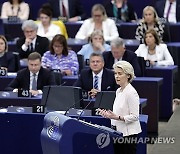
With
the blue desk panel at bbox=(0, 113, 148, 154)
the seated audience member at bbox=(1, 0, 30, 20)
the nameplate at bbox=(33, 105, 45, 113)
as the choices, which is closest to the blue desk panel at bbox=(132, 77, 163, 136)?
the nameplate at bbox=(33, 105, 45, 113)

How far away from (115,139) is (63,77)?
10.3 feet

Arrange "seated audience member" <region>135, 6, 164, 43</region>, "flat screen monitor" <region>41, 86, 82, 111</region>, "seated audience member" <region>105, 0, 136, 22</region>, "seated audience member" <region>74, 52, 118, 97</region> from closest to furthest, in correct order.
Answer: "flat screen monitor" <region>41, 86, 82, 111</region>
"seated audience member" <region>74, 52, 118, 97</region>
"seated audience member" <region>135, 6, 164, 43</region>
"seated audience member" <region>105, 0, 136, 22</region>

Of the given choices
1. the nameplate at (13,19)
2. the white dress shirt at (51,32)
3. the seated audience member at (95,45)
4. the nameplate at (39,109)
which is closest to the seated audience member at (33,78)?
the seated audience member at (95,45)

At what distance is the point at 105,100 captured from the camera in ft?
25.7

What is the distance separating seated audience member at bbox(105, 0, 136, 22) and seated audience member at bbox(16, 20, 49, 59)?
202 cm

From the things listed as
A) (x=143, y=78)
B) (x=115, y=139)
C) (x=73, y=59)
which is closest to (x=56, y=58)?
(x=73, y=59)

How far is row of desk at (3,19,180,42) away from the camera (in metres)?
12.2

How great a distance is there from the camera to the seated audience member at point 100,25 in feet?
39.8

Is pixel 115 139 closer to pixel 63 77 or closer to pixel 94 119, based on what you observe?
pixel 94 119

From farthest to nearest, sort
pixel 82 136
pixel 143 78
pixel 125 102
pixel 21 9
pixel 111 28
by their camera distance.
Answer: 1. pixel 21 9
2. pixel 111 28
3. pixel 143 78
4. pixel 82 136
5. pixel 125 102

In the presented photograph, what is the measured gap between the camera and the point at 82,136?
24.2 ft

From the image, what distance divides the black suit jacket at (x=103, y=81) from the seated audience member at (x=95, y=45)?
1.62m

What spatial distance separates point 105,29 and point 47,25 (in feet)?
3.20

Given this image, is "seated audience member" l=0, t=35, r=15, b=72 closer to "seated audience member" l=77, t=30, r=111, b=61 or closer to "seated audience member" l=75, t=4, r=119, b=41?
"seated audience member" l=77, t=30, r=111, b=61
